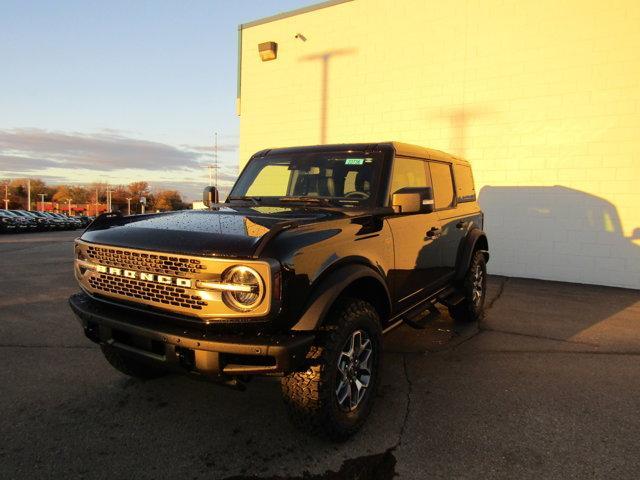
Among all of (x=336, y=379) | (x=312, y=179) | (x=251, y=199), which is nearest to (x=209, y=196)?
(x=251, y=199)

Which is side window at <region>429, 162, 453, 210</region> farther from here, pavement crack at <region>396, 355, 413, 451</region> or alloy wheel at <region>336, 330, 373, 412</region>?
alloy wheel at <region>336, 330, 373, 412</region>

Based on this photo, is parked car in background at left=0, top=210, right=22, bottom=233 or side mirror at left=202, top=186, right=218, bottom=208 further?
parked car in background at left=0, top=210, right=22, bottom=233

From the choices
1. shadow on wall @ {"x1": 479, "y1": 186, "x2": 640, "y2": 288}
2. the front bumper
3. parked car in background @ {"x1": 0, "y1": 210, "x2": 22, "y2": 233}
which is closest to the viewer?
the front bumper

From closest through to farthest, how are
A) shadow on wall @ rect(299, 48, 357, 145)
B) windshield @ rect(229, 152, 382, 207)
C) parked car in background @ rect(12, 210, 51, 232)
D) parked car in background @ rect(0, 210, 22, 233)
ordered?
windshield @ rect(229, 152, 382, 207), shadow on wall @ rect(299, 48, 357, 145), parked car in background @ rect(0, 210, 22, 233), parked car in background @ rect(12, 210, 51, 232)

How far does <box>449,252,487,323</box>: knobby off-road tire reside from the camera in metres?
5.36

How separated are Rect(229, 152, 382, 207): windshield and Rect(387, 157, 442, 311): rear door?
23 cm

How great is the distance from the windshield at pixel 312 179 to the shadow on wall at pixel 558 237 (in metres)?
6.89

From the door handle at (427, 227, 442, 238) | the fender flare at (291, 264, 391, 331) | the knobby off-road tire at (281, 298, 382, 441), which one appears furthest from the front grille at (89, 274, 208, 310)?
the door handle at (427, 227, 442, 238)

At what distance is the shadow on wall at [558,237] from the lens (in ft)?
28.5

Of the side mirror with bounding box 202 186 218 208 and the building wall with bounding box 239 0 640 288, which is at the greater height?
the building wall with bounding box 239 0 640 288

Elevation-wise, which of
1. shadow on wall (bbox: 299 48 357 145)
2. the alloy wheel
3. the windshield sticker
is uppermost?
shadow on wall (bbox: 299 48 357 145)

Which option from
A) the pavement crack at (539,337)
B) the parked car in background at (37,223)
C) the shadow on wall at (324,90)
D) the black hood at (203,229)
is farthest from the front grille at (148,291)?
the parked car in background at (37,223)

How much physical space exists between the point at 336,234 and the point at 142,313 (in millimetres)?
1270

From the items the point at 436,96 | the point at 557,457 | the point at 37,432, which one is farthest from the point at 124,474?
the point at 436,96
